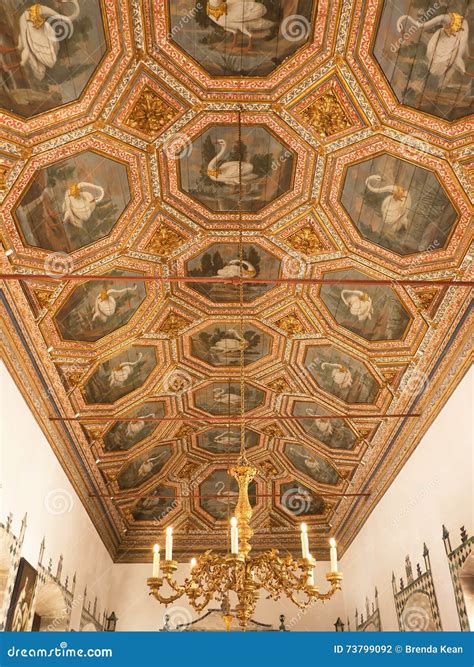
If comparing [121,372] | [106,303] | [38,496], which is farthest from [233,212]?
[38,496]

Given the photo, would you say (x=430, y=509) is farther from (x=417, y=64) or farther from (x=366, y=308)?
A: (x=417, y=64)

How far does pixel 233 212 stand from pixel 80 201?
2.20 meters

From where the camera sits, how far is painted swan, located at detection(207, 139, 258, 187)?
7703 mm

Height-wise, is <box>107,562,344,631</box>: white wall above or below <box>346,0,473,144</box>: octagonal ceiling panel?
below

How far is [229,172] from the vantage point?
781 centimetres

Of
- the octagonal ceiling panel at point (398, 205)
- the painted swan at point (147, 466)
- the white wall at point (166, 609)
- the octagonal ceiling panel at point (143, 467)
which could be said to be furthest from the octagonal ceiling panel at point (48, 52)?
the white wall at point (166, 609)

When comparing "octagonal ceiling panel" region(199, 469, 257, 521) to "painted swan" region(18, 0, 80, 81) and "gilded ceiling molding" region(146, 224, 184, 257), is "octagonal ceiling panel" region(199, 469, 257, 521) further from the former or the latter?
"painted swan" region(18, 0, 80, 81)

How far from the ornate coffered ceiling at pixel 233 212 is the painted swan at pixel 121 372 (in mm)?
43

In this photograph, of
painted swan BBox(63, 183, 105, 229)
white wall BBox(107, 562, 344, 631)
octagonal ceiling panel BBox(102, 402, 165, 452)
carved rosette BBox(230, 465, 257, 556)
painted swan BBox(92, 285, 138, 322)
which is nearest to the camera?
carved rosette BBox(230, 465, 257, 556)

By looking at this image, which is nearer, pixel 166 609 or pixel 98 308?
pixel 98 308

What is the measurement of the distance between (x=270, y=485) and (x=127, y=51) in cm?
1382

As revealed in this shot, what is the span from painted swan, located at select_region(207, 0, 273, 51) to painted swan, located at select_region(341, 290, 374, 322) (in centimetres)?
450

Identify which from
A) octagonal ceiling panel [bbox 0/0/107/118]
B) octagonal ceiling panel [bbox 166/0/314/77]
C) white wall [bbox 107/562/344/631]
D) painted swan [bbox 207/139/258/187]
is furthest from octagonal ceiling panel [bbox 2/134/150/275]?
white wall [bbox 107/562/344/631]
